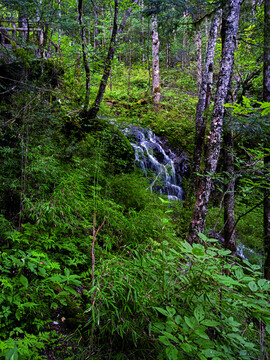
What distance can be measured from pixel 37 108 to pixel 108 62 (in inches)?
128

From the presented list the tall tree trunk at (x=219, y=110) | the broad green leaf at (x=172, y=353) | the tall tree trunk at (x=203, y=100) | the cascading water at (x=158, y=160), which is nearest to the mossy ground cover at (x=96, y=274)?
the broad green leaf at (x=172, y=353)

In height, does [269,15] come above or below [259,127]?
above

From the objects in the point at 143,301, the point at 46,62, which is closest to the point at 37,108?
the point at 46,62

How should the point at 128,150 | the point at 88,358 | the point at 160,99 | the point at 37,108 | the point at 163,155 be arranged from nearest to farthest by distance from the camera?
the point at 88,358, the point at 37,108, the point at 128,150, the point at 163,155, the point at 160,99

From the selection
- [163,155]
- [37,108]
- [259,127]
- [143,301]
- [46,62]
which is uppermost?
[46,62]

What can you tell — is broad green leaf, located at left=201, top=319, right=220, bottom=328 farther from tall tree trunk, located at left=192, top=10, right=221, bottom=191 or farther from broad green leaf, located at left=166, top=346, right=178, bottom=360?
tall tree trunk, located at left=192, top=10, right=221, bottom=191

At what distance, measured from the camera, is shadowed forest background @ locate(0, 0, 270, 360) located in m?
1.42

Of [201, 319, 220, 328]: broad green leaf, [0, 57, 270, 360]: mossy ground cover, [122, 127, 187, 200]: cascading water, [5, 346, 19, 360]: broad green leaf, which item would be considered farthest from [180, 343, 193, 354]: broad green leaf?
[122, 127, 187, 200]: cascading water

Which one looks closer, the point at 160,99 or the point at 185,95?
the point at 160,99

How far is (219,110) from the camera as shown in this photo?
431 centimetres

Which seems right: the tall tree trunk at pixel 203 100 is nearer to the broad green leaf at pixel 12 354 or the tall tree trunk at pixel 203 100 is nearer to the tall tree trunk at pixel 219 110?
the tall tree trunk at pixel 219 110

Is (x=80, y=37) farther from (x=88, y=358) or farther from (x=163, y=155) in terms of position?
(x=88, y=358)

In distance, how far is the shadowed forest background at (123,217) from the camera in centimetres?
142

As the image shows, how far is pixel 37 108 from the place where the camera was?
4434 mm
